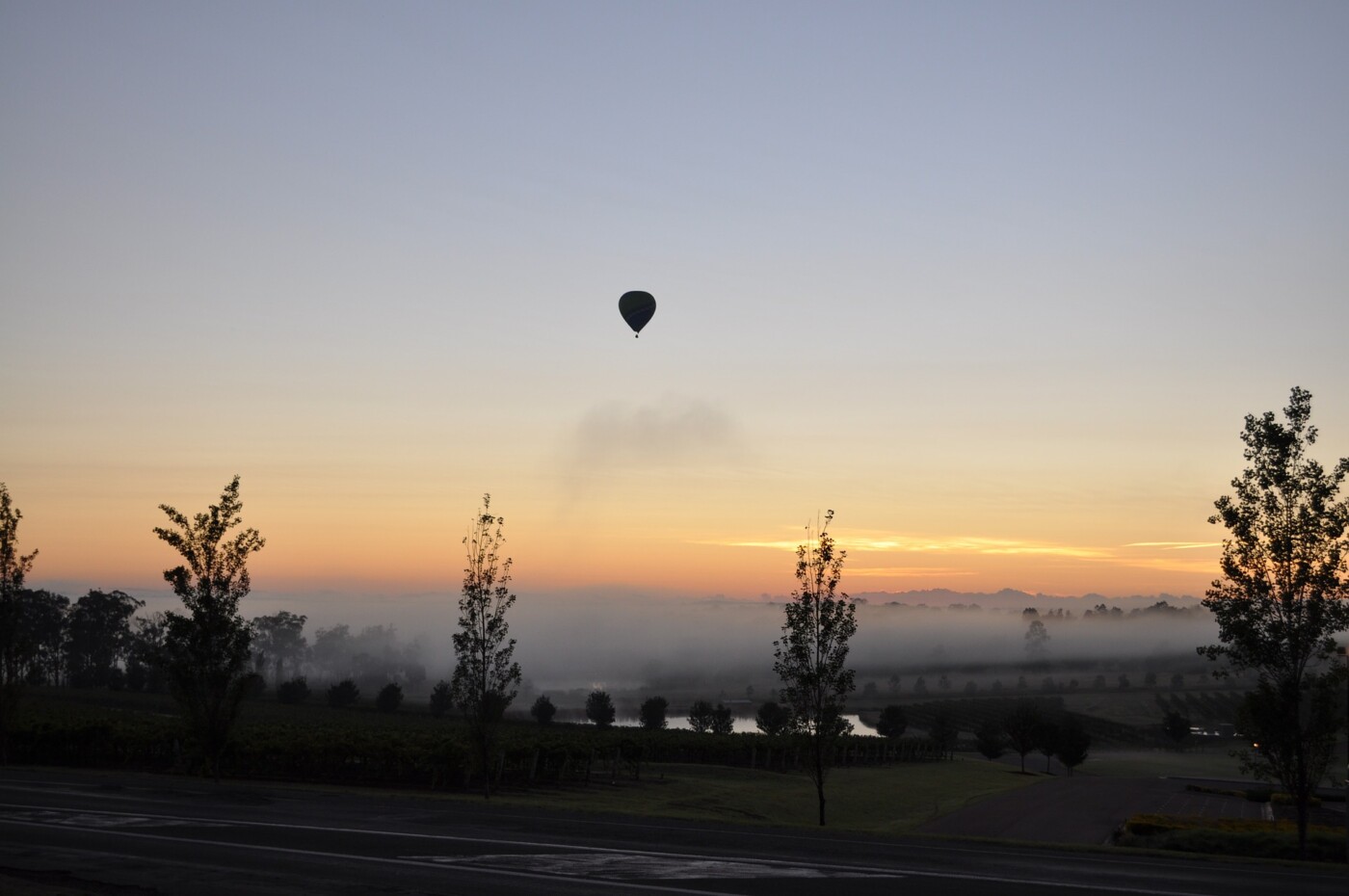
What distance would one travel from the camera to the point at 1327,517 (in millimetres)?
28344

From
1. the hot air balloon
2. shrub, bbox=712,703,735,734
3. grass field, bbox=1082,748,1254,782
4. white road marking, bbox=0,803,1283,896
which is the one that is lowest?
grass field, bbox=1082,748,1254,782

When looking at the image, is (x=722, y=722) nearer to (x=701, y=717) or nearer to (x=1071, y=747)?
(x=701, y=717)

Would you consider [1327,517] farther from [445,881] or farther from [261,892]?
[261,892]

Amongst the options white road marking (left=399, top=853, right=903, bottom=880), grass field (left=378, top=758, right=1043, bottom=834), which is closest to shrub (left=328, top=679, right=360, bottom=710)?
grass field (left=378, top=758, right=1043, bottom=834)

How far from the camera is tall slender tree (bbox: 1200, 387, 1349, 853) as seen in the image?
27.7 m

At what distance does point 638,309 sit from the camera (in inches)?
1868

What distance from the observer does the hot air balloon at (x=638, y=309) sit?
47.3 m

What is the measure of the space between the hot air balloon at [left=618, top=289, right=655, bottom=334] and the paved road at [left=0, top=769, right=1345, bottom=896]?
25830 millimetres

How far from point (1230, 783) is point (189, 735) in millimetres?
74015

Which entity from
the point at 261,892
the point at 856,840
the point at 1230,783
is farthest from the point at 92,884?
the point at 1230,783

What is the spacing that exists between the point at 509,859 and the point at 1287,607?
22.7m

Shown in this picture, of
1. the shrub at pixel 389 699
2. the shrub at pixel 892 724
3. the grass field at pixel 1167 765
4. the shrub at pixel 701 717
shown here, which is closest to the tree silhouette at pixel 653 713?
the shrub at pixel 701 717

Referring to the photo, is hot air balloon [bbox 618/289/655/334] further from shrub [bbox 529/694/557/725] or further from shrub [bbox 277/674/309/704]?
shrub [bbox 277/674/309/704]

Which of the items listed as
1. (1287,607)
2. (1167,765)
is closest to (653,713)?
(1167,765)
